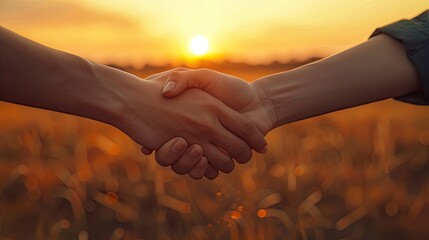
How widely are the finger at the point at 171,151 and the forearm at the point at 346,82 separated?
1.25 feet

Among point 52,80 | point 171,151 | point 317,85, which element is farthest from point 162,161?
point 317,85

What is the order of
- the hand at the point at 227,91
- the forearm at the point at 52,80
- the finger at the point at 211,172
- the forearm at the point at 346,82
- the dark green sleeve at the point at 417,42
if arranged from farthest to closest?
the finger at the point at 211,172, the hand at the point at 227,91, the forearm at the point at 346,82, the dark green sleeve at the point at 417,42, the forearm at the point at 52,80

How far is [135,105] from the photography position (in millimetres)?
2525

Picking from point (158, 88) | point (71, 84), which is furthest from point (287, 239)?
point (71, 84)

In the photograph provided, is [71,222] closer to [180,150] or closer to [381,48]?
[180,150]

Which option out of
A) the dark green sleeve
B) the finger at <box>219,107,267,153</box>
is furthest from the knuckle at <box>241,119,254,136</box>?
the dark green sleeve

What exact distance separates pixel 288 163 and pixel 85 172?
35.1 inches

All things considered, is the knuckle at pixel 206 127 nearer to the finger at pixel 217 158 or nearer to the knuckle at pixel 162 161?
the finger at pixel 217 158

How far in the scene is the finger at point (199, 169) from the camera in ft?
8.51

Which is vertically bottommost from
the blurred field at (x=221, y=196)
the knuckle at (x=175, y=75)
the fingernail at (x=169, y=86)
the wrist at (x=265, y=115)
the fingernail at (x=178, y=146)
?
the blurred field at (x=221, y=196)

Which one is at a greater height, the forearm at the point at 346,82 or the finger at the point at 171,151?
the forearm at the point at 346,82

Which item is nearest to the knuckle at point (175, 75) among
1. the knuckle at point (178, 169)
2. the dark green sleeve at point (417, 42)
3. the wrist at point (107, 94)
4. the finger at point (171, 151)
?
the wrist at point (107, 94)

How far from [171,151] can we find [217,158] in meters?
0.21

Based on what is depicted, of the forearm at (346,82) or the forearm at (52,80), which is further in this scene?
the forearm at (346,82)
